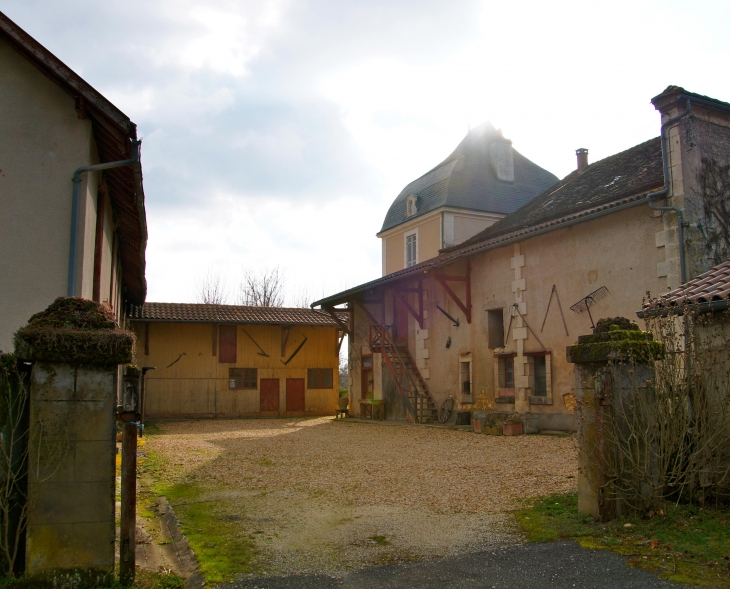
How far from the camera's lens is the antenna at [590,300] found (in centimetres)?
1312

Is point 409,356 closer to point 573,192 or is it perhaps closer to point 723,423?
point 573,192

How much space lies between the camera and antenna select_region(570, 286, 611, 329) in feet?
43.1

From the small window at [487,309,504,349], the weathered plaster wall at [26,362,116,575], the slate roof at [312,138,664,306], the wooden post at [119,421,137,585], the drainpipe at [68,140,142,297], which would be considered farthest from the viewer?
the small window at [487,309,504,349]

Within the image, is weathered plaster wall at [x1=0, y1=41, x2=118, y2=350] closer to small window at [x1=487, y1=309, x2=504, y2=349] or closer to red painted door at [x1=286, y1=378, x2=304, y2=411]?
small window at [x1=487, y1=309, x2=504, y2=349]

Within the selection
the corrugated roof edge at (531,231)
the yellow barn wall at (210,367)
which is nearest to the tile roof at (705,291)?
the corrugated roof edge at (531,231)

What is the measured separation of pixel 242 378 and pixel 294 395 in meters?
2.02

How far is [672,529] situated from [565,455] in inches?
208

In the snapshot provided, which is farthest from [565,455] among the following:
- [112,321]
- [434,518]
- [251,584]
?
[112,321]

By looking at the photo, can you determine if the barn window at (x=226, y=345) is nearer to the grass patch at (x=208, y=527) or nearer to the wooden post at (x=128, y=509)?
the grass patch at (x=208, y=527)

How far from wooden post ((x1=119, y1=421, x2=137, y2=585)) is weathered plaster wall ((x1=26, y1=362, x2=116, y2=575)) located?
9 cm

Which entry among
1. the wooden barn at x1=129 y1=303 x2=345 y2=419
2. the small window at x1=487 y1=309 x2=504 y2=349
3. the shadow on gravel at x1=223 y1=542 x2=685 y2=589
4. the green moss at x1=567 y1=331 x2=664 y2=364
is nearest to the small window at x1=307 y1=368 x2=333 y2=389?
the wooden barn at x1=129 y1=303 x2=345 y2=419

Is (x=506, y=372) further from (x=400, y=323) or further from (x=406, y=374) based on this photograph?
(x=400, y=323)

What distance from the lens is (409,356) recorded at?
20.0 meters

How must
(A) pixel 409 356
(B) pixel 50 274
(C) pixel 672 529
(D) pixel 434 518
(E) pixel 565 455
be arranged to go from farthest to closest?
(A) pixel 409 356, (E) pixel 565 455, (B) pixel 50 274, (D) pixel 434 518, (C) pixel 672 529
